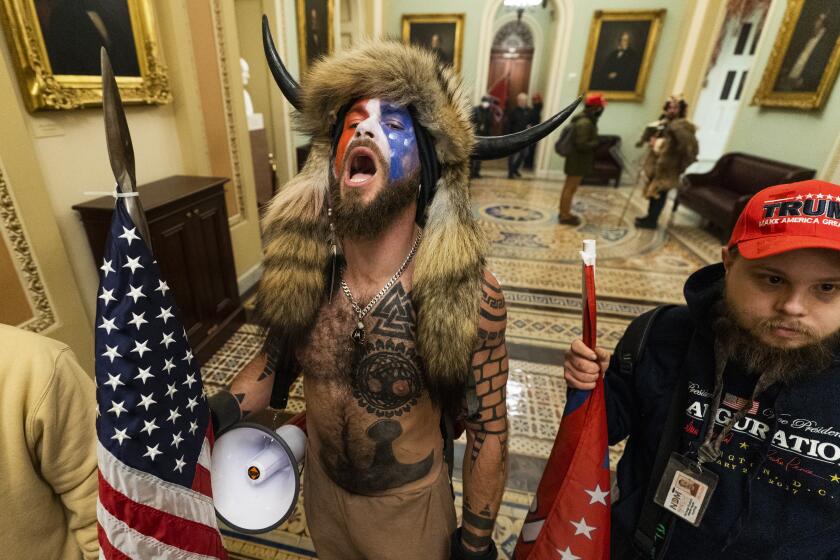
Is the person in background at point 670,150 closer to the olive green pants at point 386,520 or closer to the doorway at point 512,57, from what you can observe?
the olive green pants at point 386,520

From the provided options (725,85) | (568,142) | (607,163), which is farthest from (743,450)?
(725,85)

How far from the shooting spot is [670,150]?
251 inches

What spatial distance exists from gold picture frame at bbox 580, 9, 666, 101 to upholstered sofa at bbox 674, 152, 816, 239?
368cm

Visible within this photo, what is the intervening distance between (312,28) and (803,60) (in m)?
7.17

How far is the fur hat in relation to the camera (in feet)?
3.33

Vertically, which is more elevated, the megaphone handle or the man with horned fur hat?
the man with horned fur hat

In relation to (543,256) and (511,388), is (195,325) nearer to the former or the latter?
(511,388)

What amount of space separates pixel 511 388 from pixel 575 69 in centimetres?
951

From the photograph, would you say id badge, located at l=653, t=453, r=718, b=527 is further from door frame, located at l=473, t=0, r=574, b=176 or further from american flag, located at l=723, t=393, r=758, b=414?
door frame, located at l=473, t=0, r=574, b=176

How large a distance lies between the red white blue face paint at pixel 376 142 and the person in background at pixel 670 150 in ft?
22.3

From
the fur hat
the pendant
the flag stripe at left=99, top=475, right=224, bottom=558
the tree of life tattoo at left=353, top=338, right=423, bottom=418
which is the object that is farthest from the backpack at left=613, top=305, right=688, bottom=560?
the flag stripe at left=99, top=475, right=224, bottom=558

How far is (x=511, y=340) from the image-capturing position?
12.6ft

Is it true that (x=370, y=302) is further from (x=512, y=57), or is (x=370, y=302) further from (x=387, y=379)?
(x=512, y=57)

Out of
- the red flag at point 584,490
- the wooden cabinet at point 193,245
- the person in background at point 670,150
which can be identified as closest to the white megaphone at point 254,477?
the red flag at point 584,490
